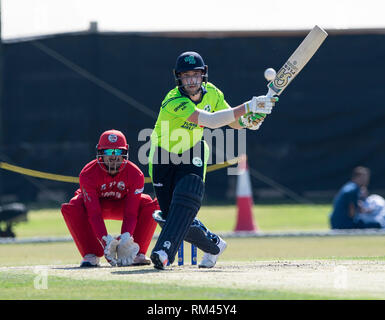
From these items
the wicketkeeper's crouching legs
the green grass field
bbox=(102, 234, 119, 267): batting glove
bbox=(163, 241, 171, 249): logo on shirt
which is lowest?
the green grass field

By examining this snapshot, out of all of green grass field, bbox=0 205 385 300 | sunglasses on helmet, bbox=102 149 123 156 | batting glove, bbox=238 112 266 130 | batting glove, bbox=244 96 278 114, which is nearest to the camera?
green grass field, bbox=0 205 385 300

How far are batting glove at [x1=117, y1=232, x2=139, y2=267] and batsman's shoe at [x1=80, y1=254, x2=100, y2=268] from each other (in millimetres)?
346

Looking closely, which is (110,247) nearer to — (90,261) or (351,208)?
(90,261)

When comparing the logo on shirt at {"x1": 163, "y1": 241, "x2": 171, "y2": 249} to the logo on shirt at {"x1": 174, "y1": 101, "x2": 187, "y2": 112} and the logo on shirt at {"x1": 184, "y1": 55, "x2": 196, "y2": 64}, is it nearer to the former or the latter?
the logo on shirt at {"x1": 174, "y1": 101, "x2": 187, "y2": 112}

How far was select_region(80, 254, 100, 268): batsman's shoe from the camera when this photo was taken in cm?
860

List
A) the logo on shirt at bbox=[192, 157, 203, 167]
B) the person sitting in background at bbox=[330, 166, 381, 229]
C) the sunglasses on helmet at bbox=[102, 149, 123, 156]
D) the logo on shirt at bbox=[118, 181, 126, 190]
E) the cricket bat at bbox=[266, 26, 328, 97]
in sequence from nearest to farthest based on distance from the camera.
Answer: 1. the logo on shirt at bbox=[192, 157, 203, 167]
2. the cricket bat at bbox=[266, 26, 328, 97]
3. the sunglasses on helmet at bbox=[102, 149, 123, 156]
4. the logo on shirt at bbox=[118, 181, 126, 190]
5. the person sitting in background at bbox=[330, 166, 381, 229]

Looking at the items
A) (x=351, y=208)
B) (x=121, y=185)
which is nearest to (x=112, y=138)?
(x=121, y=185)

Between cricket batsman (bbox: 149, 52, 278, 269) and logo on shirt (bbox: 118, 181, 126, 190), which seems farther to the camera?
logo on shirt (bbox: 118, 181, 126, 190)

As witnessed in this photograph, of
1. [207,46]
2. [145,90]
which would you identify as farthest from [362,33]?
[145,90]

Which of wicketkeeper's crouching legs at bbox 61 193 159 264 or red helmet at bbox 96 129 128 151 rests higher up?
red helmet at bbox 96 129 128 151

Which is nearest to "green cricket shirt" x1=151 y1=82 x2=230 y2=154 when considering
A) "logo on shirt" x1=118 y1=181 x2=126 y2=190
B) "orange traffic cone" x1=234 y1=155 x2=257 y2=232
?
"logo on shirt" x1=118 y1=181 x2=126 y2=190

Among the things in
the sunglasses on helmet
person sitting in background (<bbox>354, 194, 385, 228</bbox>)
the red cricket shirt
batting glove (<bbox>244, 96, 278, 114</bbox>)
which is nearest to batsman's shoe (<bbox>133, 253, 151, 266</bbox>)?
the red cricket shirt

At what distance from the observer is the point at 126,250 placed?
330 inches
